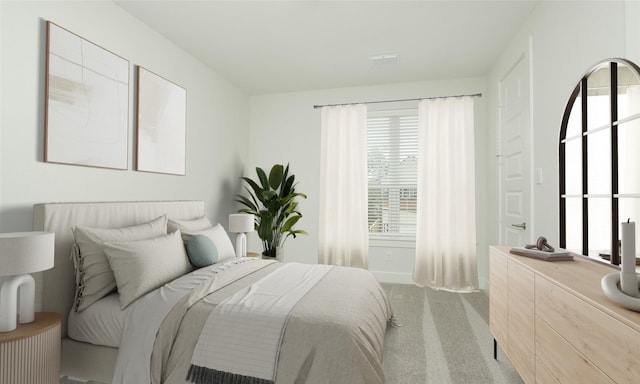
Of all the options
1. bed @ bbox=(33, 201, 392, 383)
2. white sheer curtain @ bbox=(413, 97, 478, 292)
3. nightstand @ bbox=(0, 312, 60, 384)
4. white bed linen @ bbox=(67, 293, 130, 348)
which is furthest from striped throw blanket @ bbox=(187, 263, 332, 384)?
white sheer curtain @ bbox=(413, 97, 478, 292)

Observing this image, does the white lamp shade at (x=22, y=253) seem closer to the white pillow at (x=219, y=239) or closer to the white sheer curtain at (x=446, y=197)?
the white pillow at (x=219, y=239)

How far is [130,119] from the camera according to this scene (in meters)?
2.70

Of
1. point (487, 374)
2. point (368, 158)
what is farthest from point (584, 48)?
point (368, 158)

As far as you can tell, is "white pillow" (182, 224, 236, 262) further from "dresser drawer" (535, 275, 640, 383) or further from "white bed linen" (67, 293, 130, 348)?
"dresser drawer" (535, 275, 640, 383)

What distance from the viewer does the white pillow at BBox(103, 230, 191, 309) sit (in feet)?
6.18

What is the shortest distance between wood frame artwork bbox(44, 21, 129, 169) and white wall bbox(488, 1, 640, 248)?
323 centimetres

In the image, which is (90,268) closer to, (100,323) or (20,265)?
(100,323)

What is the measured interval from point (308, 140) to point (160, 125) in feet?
6.98

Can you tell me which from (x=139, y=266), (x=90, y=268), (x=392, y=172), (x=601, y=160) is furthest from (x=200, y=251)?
(x=392, y=172)

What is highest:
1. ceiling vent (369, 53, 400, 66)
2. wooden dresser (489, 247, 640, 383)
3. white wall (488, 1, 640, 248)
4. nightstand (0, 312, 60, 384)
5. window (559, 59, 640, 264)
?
ceiling vent (369, 53, 400, 66)

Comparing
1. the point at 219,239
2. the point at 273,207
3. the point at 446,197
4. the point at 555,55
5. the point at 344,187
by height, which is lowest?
the point at 219,239

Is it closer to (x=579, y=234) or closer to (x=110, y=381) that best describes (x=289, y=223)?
(x=110, y=381)

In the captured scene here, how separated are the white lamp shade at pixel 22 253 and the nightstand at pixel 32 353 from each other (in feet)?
0.96

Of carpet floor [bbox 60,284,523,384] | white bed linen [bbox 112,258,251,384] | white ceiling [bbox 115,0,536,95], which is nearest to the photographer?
white bed linen [bbox 112,258,251,384]
